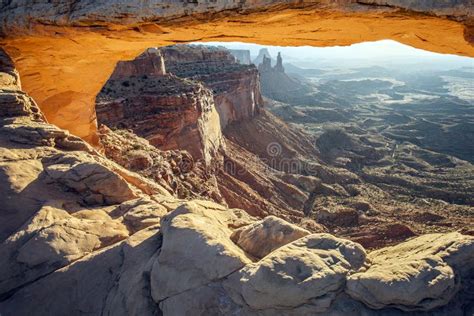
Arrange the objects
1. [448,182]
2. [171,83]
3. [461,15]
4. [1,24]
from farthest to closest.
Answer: [448,182] < [171,83] < [1,24] < [461,15]

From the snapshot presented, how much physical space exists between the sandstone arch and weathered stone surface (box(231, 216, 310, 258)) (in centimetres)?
356

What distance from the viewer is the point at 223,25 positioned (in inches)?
254

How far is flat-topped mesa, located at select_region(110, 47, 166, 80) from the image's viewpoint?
27083 mm

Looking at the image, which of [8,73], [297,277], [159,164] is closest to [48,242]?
[297,277]

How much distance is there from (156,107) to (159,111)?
17.0 inches

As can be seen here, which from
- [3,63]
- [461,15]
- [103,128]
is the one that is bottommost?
[103,128]

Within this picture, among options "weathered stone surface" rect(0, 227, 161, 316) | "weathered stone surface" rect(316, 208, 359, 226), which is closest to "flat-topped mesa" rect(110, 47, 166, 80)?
"weathered stone surface" rect(316, 208, 359, 226)

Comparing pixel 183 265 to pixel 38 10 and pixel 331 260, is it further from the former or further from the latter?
pixel 38 10

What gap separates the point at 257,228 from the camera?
530cm

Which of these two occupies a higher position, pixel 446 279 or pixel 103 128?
pixel 446 279

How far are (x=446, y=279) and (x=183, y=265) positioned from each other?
3.19 meters

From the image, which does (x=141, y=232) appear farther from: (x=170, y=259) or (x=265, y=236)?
(x=265, y=236)

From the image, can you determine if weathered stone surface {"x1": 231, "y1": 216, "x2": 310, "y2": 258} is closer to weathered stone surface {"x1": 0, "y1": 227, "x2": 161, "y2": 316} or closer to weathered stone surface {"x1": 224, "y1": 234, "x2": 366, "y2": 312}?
weathered stone surface {"x1": 224, "y1": 234, "x2": 366, "y2": 312}

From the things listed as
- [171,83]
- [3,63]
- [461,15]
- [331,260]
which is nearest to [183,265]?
[331,260]
